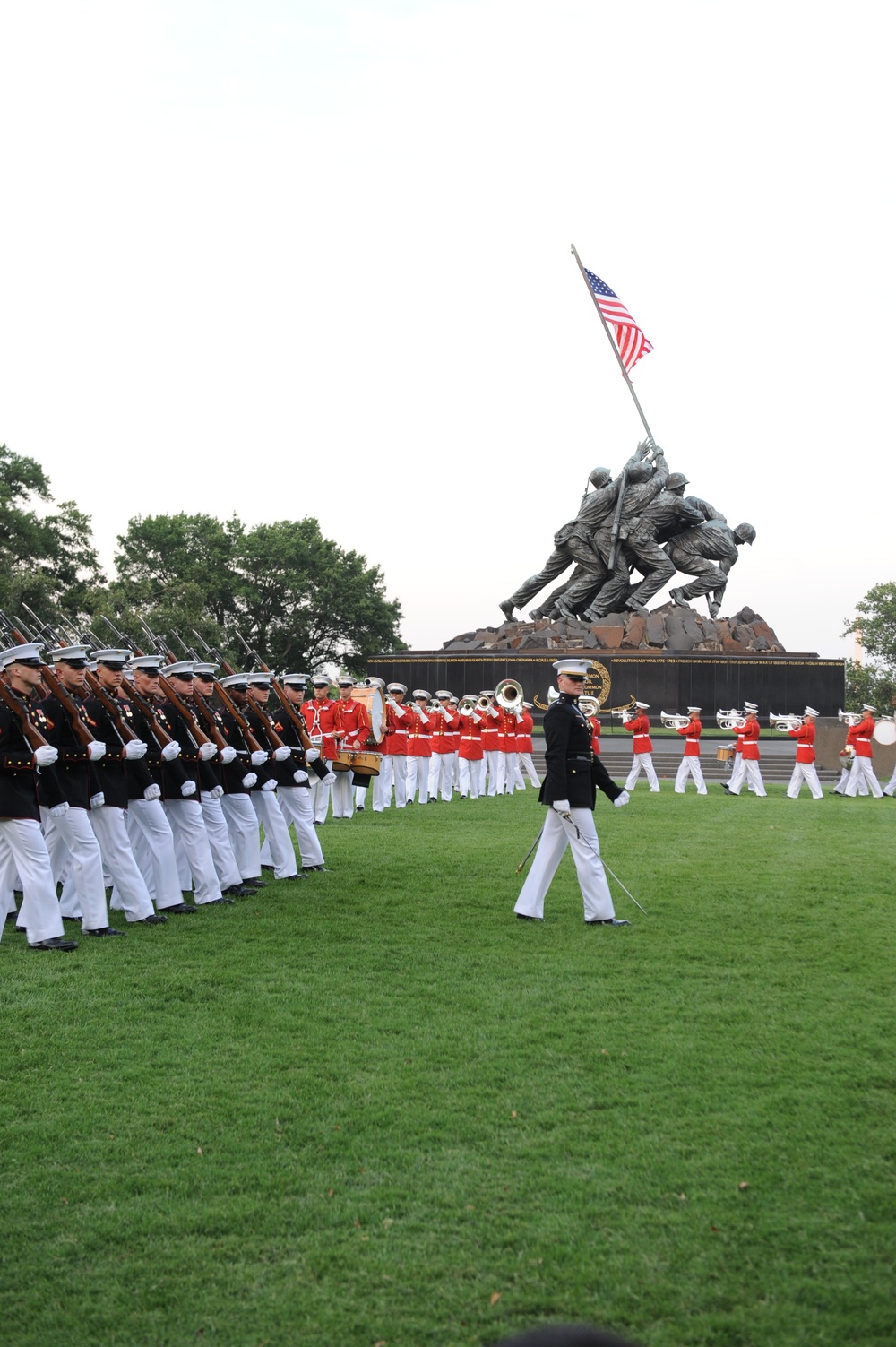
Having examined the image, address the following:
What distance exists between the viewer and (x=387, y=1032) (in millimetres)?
6391

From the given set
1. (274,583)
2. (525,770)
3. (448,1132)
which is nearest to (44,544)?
(274,583)

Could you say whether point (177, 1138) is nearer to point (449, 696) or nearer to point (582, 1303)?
point (582, 1303)

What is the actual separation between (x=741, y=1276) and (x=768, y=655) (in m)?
35.9

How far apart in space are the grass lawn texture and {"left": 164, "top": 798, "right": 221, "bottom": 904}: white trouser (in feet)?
2.90

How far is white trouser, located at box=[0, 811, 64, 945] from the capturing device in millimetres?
8211

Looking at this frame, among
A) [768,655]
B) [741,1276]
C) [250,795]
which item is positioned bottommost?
[741,1276]

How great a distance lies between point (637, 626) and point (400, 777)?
20170 mm

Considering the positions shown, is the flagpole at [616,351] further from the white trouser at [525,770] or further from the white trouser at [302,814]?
the white trouser at [302,814]

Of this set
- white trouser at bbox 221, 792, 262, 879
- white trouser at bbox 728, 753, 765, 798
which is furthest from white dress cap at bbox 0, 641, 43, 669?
white trouser at bbox 728, 753, 765, 798

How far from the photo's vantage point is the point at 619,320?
36.1m

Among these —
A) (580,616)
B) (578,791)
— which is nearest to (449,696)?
(578,791)

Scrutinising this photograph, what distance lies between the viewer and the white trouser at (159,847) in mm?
9664

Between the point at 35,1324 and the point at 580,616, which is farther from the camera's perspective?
the point at 580,616

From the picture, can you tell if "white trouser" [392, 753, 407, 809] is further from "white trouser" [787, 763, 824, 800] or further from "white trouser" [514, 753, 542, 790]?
"white trouser" [787, 763, 824, 800]
